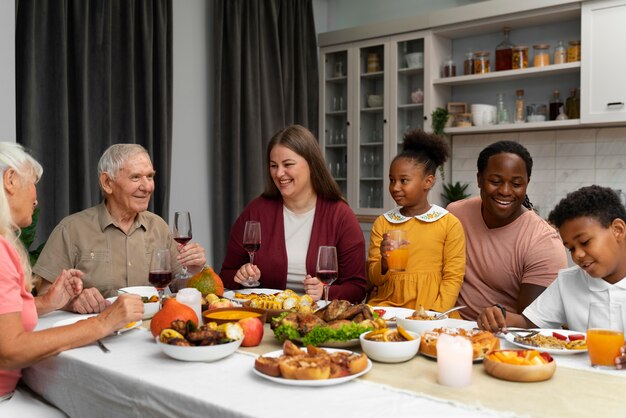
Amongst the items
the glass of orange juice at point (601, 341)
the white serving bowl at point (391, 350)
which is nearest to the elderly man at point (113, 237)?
the white serving bowl at point (391, 350)

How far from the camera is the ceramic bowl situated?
203 inches

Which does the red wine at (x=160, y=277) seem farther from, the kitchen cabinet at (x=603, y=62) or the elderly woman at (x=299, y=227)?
the kitchen cabinet at (x=603, y=62)

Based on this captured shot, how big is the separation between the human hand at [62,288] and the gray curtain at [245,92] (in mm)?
2825

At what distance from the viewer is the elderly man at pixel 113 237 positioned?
235cm

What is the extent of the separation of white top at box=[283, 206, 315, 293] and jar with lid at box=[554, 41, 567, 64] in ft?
8.35

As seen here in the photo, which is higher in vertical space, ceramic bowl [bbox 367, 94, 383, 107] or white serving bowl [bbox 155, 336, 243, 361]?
ceramic bowl [bbox 367, 94, 383, 107]

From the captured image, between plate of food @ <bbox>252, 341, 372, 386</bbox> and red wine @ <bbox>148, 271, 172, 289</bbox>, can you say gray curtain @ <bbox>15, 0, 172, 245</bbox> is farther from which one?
plate of food @ <bbox>252, 341, 372, 386</bbox>

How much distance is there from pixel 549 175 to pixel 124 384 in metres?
3.90

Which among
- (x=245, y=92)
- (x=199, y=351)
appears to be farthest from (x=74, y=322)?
(x=245, y=92)

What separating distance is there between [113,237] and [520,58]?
3.27 m

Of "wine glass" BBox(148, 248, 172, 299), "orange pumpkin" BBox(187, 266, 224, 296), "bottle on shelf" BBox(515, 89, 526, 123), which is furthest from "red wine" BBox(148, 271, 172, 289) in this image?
"bottle on shelf" BBox(515, 89, 526, 123)

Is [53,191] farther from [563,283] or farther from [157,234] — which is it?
[563,283]

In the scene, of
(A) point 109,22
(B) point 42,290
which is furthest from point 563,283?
(A) point 109,22

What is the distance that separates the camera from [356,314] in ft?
5.49
